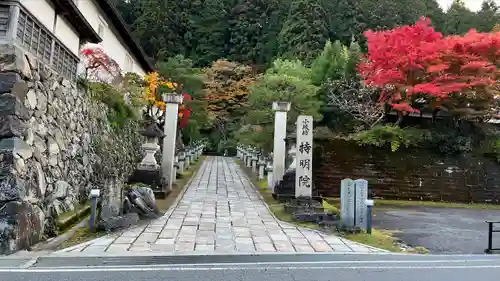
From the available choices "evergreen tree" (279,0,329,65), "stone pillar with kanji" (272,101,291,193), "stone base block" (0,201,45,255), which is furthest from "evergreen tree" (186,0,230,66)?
"stone base block" (0,201,45,255)

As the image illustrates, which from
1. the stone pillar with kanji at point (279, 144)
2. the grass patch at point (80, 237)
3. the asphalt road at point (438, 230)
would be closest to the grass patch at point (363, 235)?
the asphalt road at point (438, 230)

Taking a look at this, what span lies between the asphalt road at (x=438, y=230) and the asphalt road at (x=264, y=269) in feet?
5.14

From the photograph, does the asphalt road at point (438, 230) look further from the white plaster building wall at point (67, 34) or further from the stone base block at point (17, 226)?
the white plaster building wall at point (67, 34)

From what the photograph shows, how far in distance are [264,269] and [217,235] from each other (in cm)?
256

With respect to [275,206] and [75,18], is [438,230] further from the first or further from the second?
[75,18]

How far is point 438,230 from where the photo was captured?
33.6ft

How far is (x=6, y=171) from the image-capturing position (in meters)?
6.68

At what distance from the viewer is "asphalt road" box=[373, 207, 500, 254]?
8.35 m

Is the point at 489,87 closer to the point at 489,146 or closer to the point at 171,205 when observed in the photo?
the point at 489,146

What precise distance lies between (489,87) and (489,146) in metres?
3.87

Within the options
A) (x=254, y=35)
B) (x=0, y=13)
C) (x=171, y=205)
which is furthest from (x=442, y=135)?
(x=254, y=35)

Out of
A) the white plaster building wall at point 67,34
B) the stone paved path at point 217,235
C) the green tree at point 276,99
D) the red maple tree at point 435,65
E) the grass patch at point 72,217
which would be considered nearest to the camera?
the stone paved path at point 217,235

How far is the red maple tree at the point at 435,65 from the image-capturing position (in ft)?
58.6

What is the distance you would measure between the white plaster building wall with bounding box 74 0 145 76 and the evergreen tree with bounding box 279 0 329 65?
51.0 ft
